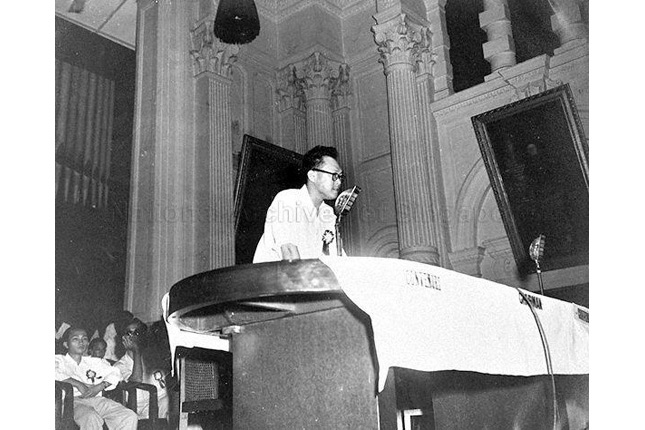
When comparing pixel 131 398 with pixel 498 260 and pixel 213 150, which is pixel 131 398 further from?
pixel 498 260

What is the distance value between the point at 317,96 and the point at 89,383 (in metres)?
5.77

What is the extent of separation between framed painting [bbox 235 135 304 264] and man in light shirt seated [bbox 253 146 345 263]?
17.0 feet

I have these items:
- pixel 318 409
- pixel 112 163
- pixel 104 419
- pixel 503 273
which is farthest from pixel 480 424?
pixel 112 163

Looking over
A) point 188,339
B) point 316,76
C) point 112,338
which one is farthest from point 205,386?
point 316,76

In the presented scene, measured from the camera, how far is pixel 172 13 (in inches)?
318

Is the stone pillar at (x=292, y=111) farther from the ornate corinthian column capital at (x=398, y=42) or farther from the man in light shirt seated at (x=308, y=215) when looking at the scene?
the man in light shirt seated at (x=308, y=215)

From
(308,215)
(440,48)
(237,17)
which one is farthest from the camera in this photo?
(440,48)

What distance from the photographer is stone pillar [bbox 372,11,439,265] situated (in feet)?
26.0

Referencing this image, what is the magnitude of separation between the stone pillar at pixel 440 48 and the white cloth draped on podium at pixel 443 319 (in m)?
6.90

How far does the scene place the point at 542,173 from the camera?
7.64 meters

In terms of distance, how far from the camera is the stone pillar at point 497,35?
338 inches

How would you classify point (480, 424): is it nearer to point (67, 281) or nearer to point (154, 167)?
point (154, 167)

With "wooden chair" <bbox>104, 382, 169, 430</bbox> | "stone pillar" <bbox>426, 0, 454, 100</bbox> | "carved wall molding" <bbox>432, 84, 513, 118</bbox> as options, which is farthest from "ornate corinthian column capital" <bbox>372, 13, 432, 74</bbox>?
"wooden chair" <bbox>104, 382, 169, 430</bbox>
